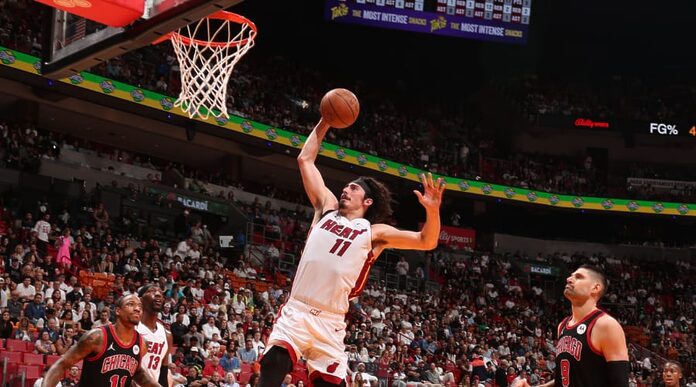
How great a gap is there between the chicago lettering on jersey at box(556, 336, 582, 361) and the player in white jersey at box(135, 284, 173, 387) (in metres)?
3.20

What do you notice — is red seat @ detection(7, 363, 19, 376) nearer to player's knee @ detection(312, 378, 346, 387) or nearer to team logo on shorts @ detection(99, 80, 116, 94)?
player's knee @ detection(312, 378, 346, 387)

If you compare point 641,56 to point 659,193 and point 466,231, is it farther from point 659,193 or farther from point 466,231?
point 466,231

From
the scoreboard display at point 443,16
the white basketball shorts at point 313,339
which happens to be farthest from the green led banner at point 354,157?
the white basketball shorts at point 313,339

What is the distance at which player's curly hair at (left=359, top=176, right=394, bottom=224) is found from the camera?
5488 millimetres

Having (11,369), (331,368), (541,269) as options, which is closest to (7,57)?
(11,369)

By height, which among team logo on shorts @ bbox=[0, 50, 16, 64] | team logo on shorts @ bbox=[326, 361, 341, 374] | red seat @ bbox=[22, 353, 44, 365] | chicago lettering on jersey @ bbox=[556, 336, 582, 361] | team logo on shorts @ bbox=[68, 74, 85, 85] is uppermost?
team logo on shorts @ bbox=[0, 50, 16, 64]

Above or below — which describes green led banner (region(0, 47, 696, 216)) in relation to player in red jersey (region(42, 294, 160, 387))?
above

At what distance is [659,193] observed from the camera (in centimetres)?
3259

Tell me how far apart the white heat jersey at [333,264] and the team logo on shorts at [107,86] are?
1711cm

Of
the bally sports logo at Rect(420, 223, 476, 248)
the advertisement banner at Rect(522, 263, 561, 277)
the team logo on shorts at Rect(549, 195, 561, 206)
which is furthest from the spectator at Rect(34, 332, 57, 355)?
the team logo on shorts at Rect(549, 195, 561, 206)

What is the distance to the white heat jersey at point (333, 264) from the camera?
5090mm

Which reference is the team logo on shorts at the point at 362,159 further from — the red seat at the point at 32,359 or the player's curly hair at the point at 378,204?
the player's curly hair at the point at 378,204

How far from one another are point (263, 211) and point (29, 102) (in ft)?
21.6

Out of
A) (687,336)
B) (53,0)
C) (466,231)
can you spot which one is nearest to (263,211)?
(466,231)
